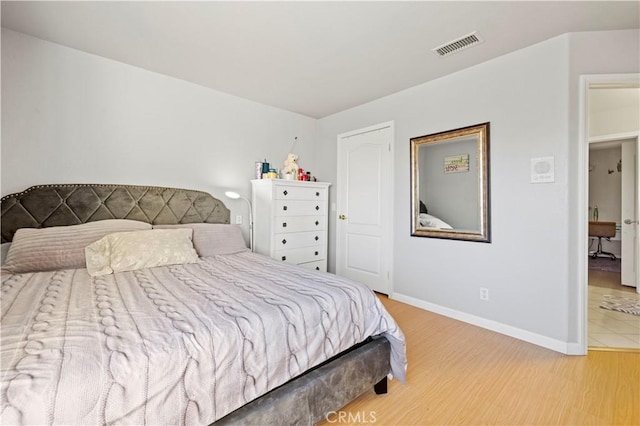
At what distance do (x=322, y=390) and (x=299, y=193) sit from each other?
8.05ft

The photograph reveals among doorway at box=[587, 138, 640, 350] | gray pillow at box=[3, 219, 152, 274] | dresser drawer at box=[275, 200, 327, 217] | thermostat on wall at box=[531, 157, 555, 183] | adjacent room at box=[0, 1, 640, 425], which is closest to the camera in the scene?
adjacent room at box=[0, 1, 640, 425]

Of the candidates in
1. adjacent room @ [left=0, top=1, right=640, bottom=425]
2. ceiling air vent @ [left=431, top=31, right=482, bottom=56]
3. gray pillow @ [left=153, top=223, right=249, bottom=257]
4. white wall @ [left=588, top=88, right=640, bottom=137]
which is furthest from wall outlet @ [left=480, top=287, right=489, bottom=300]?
white wall @ [left=588, top=88, right=640, bottom=137]

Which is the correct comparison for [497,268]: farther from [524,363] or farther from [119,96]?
[119,96]

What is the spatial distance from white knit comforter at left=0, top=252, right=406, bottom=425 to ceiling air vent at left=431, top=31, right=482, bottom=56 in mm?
2115

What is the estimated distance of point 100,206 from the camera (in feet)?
8.16

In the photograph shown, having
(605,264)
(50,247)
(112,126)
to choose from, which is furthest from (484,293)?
(605,264)

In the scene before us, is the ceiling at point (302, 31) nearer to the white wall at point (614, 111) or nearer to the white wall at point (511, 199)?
the white wall at point (511, 199)

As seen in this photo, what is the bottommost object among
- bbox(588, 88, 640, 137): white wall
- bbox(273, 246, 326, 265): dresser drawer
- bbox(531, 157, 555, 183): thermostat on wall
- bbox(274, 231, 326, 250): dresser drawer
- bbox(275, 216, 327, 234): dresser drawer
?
bbox(273, 246, 326, 265): dresser drawer

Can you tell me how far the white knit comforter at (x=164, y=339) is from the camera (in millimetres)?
812

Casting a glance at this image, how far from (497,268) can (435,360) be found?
1.07 m

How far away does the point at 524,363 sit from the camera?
80.3 inches

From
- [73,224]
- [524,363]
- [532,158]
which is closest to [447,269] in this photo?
[524,363]

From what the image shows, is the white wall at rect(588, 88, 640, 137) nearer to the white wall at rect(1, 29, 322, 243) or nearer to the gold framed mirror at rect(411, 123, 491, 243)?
the gold framed mirror at rect(411, 123, 491, 243)

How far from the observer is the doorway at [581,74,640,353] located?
2.21m
